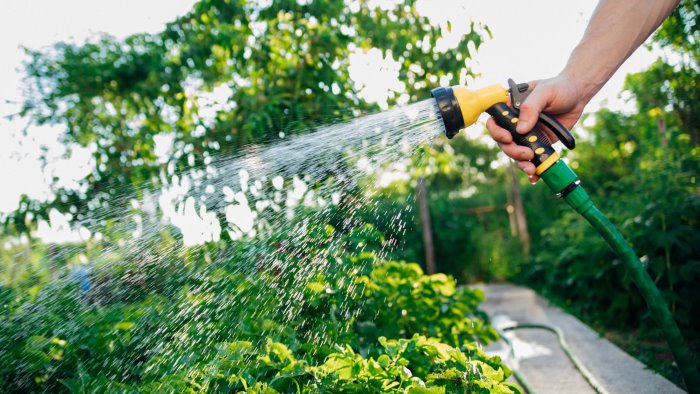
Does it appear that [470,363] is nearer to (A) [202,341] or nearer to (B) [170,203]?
(A) [202,341]

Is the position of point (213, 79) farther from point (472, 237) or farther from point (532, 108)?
point (472, 237)

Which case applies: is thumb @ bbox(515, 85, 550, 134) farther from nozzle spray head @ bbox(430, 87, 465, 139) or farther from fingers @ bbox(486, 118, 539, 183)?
nozzle spray head @ bbox(430, 87, 465, 139)

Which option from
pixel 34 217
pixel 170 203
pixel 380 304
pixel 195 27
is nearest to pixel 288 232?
pixel 380 304

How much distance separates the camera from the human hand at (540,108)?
1.57 m

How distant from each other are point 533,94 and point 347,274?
0.91 metres

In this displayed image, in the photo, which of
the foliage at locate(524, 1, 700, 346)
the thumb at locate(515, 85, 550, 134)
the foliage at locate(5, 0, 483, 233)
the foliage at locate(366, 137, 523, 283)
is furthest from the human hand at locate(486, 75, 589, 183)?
the foliage at locate(366, 137, 523, 283)

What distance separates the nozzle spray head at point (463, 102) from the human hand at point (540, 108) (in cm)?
9

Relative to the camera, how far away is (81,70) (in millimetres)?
3525

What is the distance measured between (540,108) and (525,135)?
9 cm

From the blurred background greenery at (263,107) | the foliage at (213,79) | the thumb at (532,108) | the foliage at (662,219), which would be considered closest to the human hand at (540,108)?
the thumb at (532,108)

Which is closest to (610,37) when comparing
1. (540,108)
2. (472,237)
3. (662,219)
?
(540,108)

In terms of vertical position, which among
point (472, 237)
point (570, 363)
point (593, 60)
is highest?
point (593, 60)

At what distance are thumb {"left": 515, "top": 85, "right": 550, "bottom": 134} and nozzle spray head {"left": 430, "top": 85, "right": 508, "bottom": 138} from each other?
83mm

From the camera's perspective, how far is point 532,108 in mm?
1560
